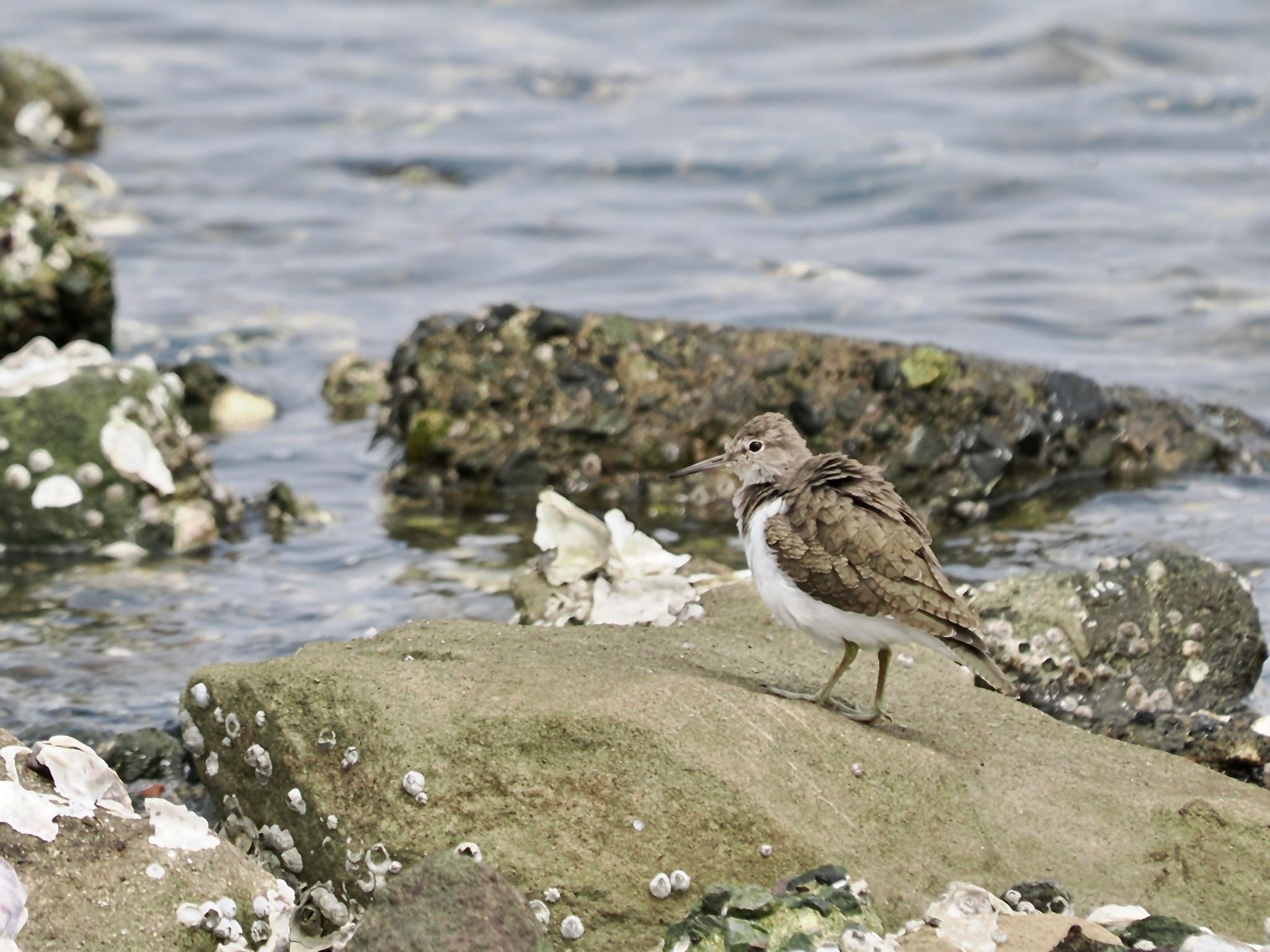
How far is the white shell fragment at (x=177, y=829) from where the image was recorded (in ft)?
13.8

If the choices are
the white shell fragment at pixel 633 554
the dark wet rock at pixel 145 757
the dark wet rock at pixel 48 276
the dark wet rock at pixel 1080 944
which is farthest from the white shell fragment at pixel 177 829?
the dark wet rock at pixel 48 276

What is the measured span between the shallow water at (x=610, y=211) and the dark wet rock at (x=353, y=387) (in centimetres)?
16

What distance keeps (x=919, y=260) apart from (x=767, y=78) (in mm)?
4422

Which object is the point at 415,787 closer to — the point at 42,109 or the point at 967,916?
the point at 967,916

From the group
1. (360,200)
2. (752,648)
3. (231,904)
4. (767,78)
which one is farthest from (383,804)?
(767,78)

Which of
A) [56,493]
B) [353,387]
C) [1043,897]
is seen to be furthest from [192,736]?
[353,387]

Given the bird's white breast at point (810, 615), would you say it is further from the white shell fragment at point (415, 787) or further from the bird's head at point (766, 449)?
the white shell fragment at point (415, 787)

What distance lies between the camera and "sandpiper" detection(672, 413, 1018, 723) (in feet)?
15.8

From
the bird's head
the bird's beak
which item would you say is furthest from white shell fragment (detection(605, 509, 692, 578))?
the bird's head

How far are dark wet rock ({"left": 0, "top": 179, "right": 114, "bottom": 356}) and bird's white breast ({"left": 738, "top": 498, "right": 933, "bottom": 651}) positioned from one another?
19.8 ft

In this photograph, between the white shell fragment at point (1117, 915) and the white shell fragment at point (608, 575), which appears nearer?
the white shell fragment at point (1117, 915)

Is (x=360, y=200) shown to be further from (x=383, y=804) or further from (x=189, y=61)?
(x=383, y=804)

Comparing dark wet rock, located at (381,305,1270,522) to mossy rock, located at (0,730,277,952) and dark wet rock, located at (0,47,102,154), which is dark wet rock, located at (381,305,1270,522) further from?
dark wet rock, located at (0,47,102,154)

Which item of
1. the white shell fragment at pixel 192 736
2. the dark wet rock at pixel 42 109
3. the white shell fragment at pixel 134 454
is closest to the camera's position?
Answer: the white shell fragment at pixel 192 736
